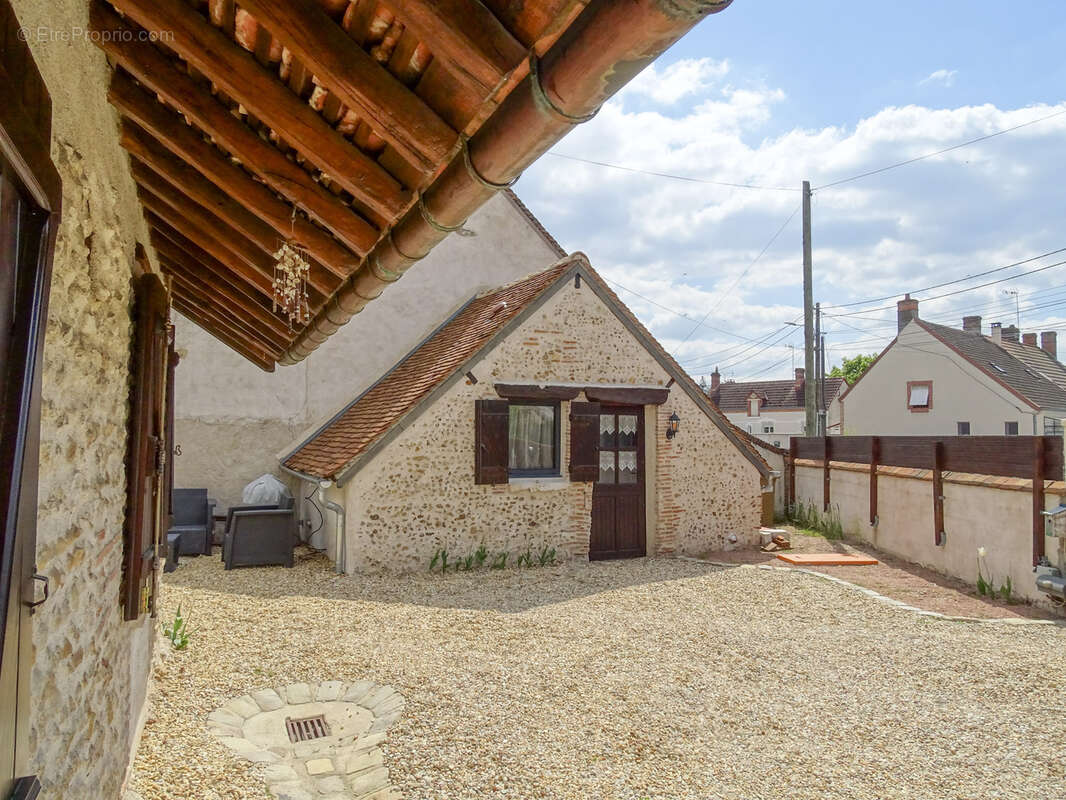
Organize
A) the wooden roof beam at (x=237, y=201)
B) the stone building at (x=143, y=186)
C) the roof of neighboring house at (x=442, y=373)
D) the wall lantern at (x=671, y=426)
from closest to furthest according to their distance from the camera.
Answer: the stone building at (x=143, y=186)
the wooden roof beam at (x=237, y=201)
the roof of neighboring house at (x=442, y=373)
the wall lantern at (x=671, y=426)

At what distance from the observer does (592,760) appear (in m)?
4.49

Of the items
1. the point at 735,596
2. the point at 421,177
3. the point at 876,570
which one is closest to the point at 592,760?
the point at 421,177

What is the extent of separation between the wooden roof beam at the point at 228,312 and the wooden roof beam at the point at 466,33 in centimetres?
473

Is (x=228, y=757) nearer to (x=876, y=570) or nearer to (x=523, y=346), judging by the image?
(x=523, y=346)

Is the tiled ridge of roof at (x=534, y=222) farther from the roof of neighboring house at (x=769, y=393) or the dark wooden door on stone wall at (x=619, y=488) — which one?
the roof of neighboring house at (x=769, y=393)

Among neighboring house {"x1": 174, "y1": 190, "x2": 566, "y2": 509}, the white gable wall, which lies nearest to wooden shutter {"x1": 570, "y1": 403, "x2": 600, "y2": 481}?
neighboring house {"x1": 174, "y1": 190, "x2": 566, "y2": 509}

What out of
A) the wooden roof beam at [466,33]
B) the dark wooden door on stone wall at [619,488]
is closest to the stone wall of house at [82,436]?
the wooden roof beam at [466,33]

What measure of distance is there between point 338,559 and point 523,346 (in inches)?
161

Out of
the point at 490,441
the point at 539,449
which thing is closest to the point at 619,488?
the point at 539,449

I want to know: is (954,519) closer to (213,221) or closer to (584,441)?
(584,441)

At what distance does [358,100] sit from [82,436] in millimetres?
1577

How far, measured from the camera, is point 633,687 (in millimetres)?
5676

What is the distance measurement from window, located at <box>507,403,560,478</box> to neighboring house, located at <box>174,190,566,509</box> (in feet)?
11.9

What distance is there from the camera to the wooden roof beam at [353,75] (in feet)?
6.50
